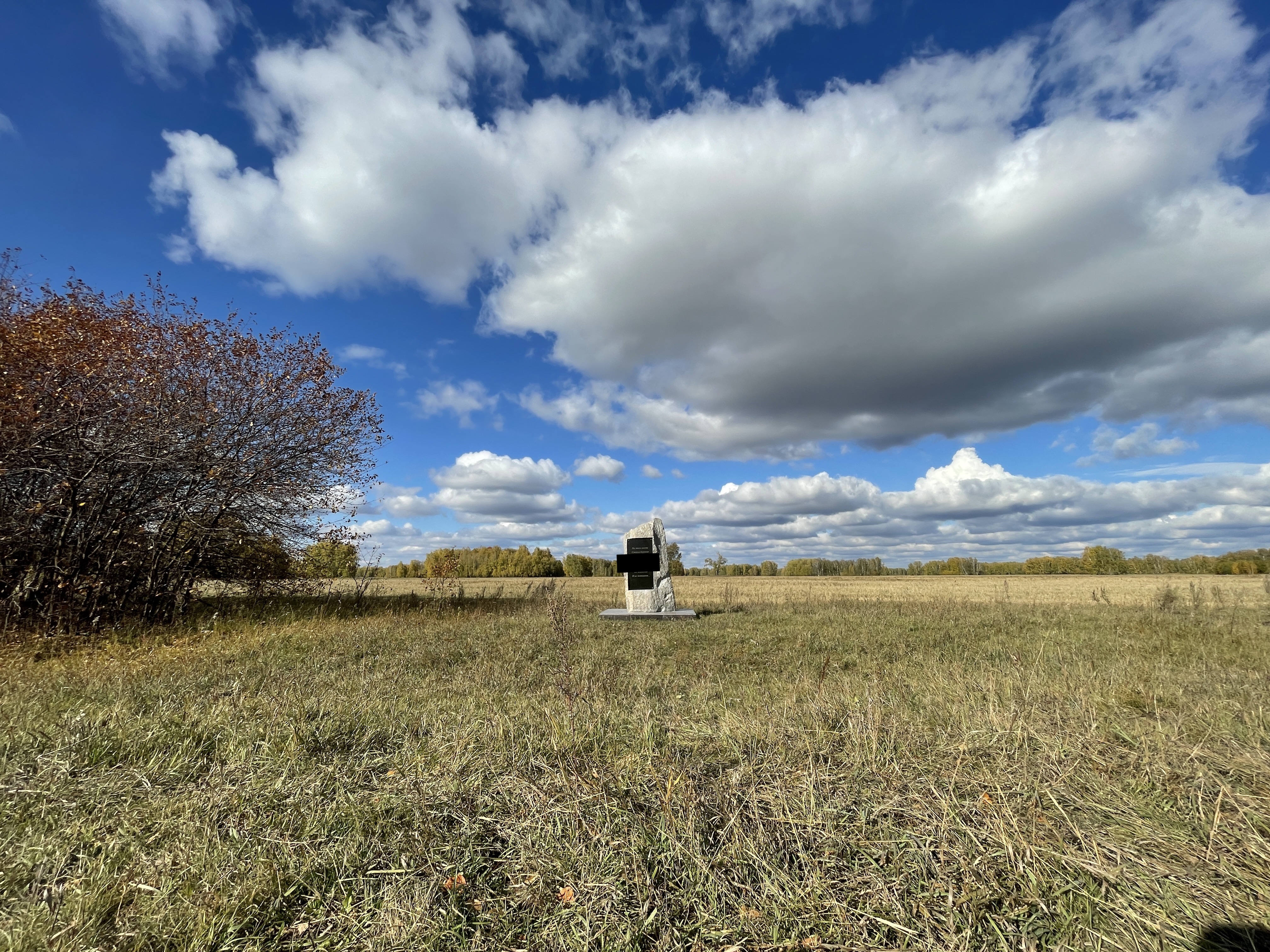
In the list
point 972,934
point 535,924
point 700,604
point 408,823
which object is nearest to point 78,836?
point 408,823

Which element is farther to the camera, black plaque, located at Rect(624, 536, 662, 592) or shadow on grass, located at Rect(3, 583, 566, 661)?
black plaque, located at Rect(624, 536, 662, 592)

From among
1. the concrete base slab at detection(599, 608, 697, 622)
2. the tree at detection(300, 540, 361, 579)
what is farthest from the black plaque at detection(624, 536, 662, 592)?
the tree at detection(300, 540, 361, 579)

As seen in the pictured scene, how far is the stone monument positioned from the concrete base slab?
24mm

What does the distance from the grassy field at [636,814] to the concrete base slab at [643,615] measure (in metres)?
9.38

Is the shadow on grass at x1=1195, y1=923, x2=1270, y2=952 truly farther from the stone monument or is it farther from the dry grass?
the dry grass

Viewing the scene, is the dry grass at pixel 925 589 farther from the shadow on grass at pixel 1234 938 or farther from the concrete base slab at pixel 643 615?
the shadow on grass at pixel 1234 938

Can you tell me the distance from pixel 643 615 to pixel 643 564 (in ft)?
5.10

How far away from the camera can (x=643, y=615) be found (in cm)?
1617

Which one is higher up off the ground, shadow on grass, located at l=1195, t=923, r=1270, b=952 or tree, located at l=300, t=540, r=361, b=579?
tree, located at l=300, t=540, r=361, b=579

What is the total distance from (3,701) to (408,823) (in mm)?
5854

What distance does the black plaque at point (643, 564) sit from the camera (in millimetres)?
16938

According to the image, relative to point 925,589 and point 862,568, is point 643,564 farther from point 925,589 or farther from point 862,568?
point 862,568

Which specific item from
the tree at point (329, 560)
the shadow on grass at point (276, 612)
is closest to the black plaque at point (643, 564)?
the shadow on grass at point (276, 612)

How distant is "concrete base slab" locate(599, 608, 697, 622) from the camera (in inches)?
633
